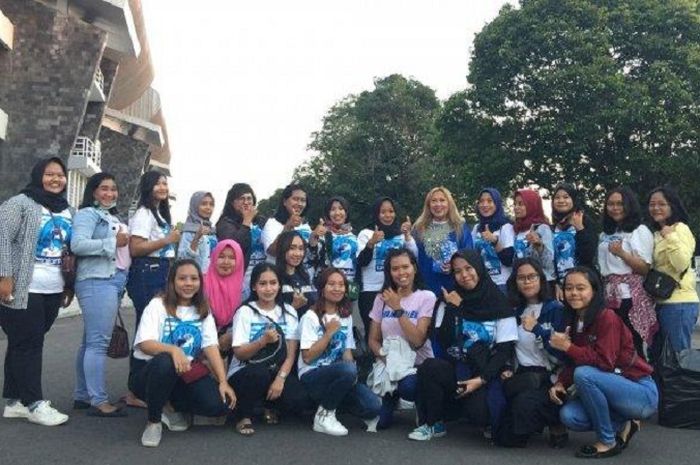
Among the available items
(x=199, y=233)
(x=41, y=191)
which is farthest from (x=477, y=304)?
(x=41, y=191)

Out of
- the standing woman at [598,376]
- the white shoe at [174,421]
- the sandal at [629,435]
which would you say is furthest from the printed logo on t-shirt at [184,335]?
the sandal at [629,435]

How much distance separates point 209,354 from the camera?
4664mm

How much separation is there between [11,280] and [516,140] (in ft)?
59.4

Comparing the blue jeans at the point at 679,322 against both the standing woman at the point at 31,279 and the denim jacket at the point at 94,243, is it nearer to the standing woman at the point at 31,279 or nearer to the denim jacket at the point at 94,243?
the denim jacket at the point at 94,243

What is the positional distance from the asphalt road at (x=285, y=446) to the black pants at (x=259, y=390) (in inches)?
6.6

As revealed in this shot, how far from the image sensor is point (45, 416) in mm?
4781

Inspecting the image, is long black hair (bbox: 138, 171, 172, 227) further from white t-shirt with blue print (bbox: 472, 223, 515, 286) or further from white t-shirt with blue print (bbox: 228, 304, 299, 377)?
white t-shirt with blue print (bbox: 472, 223, 515, 286)

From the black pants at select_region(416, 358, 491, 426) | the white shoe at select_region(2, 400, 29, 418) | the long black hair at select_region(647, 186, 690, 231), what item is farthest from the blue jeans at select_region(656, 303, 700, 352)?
the white shoe at select_region(2, 400, 29, 418)

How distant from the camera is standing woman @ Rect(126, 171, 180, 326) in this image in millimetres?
5434

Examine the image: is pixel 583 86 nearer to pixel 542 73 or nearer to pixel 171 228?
pixel 542 73

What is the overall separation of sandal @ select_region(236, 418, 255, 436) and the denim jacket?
1.52 m

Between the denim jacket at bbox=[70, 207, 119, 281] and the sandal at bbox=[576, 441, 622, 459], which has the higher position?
the denim jacket at bbox=[70, 207, 119, 281]

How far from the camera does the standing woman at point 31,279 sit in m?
4.68

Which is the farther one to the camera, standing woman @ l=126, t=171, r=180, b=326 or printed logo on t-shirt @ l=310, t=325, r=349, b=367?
standing woman @ l=126, t=171, r=180, b=326
